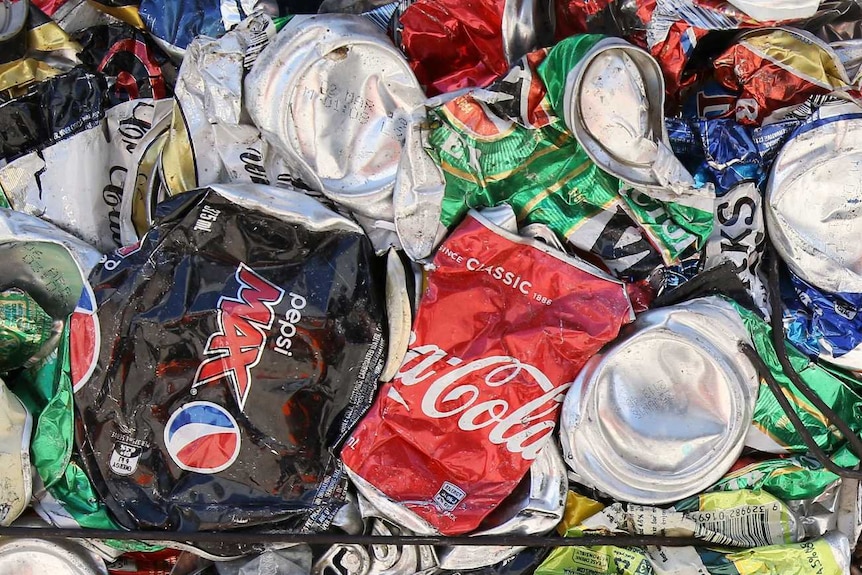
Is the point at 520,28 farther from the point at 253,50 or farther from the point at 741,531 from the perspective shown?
the point at 741,531

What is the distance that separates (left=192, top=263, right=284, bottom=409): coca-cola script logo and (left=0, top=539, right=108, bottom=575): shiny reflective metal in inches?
15.0

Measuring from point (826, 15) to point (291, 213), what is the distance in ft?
3.04

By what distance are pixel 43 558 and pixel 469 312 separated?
2.51ft

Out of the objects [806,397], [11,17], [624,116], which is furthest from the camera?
[11,17]

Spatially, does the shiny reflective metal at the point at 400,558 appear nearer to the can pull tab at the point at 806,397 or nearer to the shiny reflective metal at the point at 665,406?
the shiny reflective metal at the point at 665,406

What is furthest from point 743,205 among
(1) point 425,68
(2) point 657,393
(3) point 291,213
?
(3) point 291,213

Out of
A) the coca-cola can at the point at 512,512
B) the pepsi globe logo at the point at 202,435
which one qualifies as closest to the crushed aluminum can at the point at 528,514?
the coca-cola can at the point at 512,512

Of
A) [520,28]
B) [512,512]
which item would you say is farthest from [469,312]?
[520,28]

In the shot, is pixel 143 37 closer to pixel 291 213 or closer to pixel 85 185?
pixel 85 185

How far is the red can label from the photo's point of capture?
117 cm

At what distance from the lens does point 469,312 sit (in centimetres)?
118

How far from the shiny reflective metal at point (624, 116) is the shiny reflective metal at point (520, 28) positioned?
159 millimetres

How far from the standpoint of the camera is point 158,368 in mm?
1137

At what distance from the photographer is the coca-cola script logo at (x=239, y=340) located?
113cm
